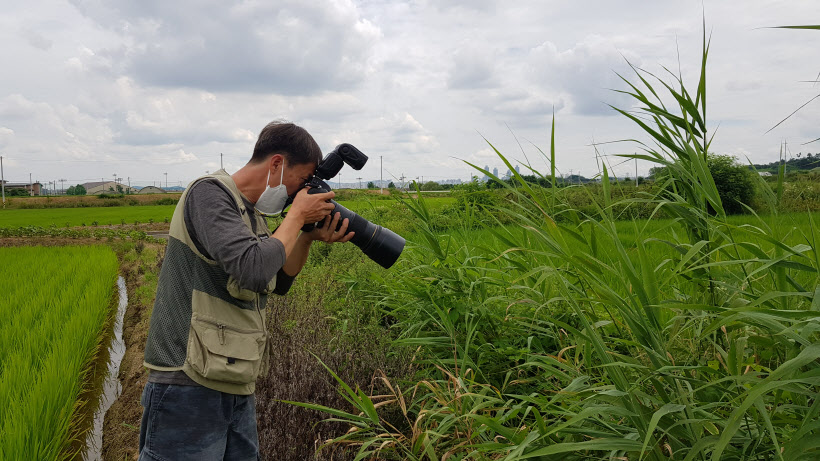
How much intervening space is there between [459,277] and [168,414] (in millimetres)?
1355

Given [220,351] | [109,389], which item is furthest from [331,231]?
[109,389]

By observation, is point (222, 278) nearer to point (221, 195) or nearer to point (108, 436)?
point (221, 195)

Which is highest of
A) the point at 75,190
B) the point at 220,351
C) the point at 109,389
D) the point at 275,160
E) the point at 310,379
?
the point at 75,190

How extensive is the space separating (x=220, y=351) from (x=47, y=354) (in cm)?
316

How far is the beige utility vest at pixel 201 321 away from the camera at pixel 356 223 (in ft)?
1.13

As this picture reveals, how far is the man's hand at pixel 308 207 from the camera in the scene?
1.82 metres

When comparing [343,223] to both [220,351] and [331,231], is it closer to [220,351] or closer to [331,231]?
[331,231]

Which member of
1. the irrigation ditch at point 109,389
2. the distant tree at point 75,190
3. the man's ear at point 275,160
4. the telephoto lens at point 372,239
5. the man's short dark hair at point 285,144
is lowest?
the irrigation ditch at point 109,389

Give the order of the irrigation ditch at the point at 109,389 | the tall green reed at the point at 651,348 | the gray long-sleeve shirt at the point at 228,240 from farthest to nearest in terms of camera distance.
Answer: the irrigation ditch at the point at 109,389
the gray long-sleeve shirt at the point at 228,240
the tall green reed at the point at 651,348

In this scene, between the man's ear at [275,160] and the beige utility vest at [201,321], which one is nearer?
the beige utility vest at [201,321]

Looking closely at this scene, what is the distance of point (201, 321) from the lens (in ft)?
5.45

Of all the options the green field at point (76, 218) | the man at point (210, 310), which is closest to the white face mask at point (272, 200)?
the man at point (210, 310)

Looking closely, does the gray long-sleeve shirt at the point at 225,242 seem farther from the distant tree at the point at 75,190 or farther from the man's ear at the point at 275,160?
the distant tree at the point at 75,190

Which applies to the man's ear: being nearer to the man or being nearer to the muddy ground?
the man
